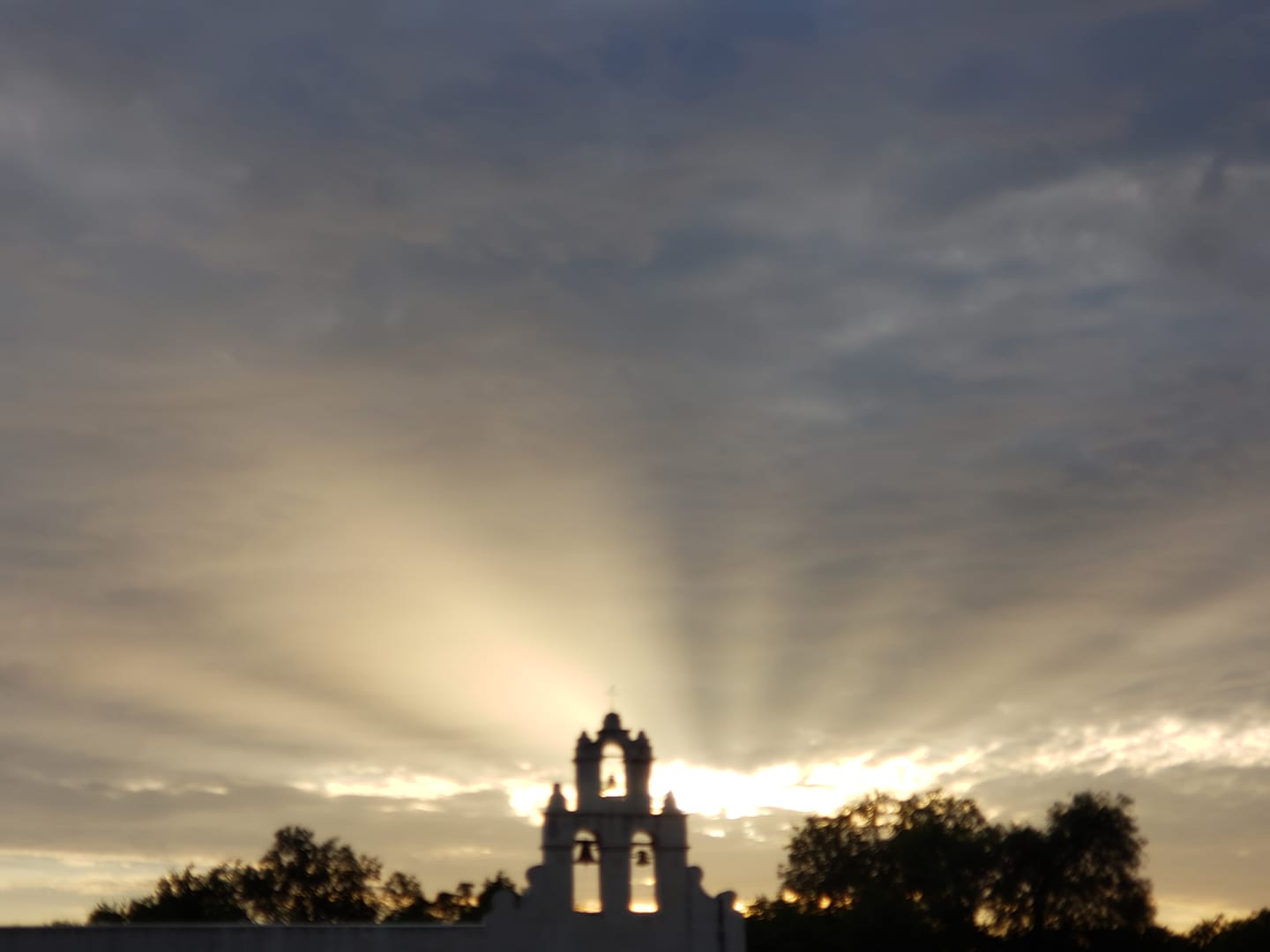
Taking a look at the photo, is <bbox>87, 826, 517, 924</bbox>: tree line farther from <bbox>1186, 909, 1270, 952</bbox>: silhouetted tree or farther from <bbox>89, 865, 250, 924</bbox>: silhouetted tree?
<bbox>1186, 909, 1270, 952</bbox>: silhouetted tree

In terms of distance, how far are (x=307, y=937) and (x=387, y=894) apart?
37.6m

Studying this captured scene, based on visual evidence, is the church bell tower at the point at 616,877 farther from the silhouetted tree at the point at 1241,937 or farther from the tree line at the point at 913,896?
the silhouetted tree at the point at 1241,937

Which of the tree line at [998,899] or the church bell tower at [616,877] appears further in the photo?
the tree line at [998,899]

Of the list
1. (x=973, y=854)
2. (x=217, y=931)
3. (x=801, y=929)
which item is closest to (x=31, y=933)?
(x=217, y=931)

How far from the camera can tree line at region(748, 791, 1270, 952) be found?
63.3 m

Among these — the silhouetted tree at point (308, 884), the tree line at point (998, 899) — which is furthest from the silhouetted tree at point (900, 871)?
the silhouetted tree at point (308, 884)

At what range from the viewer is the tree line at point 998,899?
208 ft

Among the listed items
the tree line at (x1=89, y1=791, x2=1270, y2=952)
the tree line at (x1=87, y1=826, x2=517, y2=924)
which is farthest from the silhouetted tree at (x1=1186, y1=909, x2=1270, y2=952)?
the tree line at (x1=87, y1=826, x2=517, y2=924)

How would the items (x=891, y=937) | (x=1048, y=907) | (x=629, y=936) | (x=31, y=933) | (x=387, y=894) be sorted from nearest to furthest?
(x=31, y=933), (x=629, y=936), (x=891, y=937), (x=1048, y=907), (x=387, y=894)

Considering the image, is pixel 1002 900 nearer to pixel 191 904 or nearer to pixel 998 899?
pixel 998 899

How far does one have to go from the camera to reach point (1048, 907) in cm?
6688

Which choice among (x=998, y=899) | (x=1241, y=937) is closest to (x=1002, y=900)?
(x=998, y=899)

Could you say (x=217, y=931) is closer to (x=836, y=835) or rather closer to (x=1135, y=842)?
(x=1135, y=842)

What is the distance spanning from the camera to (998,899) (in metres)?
68.0
